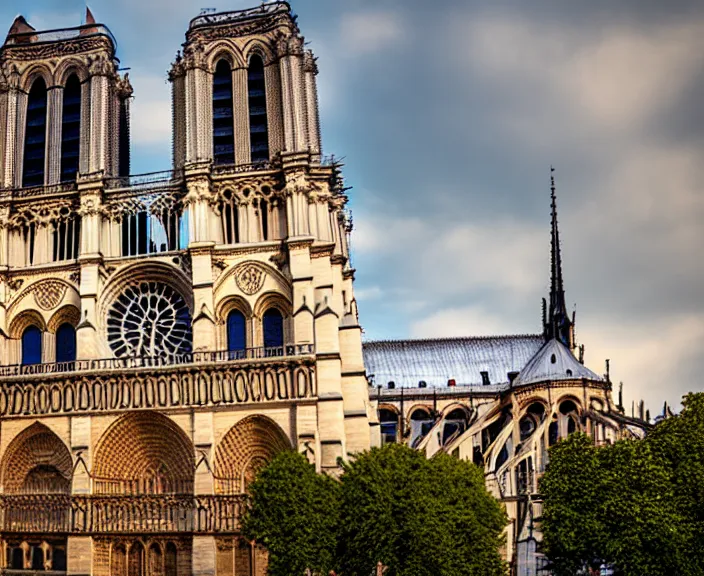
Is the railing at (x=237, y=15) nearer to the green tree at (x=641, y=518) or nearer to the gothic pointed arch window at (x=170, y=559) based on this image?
the gothic pointed arch window at (x=170, y=559)

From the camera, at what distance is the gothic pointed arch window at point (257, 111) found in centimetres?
4522

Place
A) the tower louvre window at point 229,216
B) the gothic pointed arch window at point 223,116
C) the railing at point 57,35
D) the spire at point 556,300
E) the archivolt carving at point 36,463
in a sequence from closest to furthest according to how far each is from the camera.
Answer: the archivolt carving at point 36,463
the tower louvre window at point 229,216
the gothic pointed arch window at point 223,116
the railing at point 57,35
the spire at point 556,300

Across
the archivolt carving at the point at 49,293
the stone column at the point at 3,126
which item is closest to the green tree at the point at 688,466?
the archivolt carving at the point at 49,293

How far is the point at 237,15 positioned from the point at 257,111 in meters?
4.85

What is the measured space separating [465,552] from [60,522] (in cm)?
1766

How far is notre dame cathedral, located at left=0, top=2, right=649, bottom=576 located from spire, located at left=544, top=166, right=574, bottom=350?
8.33 m

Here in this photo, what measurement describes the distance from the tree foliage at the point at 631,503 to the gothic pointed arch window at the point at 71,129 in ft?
86.6

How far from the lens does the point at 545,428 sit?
154 ft

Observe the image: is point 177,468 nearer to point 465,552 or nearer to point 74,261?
point 74,261

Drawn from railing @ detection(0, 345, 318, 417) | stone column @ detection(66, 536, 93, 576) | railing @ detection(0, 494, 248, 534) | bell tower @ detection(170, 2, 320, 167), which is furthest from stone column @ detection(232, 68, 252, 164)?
stone column @ detection(66, 536, 93, 576)

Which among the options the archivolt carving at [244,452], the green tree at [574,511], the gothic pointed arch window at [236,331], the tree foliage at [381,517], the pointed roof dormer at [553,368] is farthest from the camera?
the pointed roof dormer at [553,368]

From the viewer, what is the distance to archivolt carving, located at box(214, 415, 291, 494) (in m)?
40.3

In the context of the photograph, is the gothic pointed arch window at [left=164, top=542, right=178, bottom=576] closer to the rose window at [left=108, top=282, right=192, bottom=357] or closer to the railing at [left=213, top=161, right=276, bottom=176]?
the rose window at [left=108, top=282, right=192, bottom=357]

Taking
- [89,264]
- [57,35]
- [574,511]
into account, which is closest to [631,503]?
[574,511]
